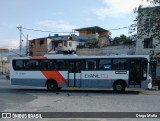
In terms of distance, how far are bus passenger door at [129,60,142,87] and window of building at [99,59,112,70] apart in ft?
5.15

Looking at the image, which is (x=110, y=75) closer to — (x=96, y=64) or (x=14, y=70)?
(x=96, y=64)

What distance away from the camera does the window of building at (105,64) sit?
21.9 metres

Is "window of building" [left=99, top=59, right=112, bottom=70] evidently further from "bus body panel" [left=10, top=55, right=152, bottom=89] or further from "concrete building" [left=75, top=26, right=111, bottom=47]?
"concrete building" [left=75, top=26, right=111, bottom=47]

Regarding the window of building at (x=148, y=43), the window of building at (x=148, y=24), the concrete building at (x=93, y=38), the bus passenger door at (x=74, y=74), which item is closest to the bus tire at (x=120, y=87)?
the bus passenger door at (x=74, y=74)

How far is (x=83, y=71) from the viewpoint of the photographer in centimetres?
2236

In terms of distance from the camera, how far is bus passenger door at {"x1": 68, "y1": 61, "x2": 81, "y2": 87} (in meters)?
22.5

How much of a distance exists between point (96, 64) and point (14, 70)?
661 centimetres

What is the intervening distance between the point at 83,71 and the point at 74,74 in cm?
76

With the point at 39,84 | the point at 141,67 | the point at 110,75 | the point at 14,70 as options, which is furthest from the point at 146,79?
the point at 14,70

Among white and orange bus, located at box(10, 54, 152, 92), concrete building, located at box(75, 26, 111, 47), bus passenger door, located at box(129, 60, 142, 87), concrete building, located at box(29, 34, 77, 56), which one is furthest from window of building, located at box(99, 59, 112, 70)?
concrete building, located at box(29, 34, 77, 56)

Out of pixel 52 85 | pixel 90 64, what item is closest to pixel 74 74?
pixel 90 64

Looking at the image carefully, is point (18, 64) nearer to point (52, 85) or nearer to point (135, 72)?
point (52, 85)

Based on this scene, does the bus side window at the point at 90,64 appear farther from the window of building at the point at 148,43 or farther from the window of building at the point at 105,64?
the window of building at the point at 148,43

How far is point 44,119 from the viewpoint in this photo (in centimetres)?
1060
